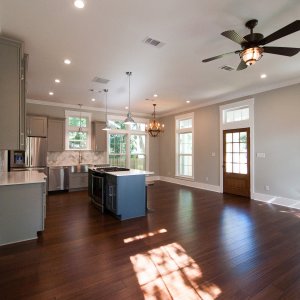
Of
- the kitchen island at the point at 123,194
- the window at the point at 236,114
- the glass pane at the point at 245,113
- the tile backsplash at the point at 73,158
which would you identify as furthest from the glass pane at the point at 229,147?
the tile backsplash at the point at 73,158

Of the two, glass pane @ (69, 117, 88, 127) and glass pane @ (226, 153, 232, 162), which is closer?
glass pane @ (226, 153, 232, 162)

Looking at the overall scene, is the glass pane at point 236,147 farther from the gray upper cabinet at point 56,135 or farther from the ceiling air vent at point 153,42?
the gray upper cabinet at point 56,135

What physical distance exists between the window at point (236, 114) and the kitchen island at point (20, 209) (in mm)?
5534

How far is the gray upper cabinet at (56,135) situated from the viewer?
6508mm

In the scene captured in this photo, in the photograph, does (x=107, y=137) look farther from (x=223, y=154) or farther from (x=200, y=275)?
(x=200, y=275)

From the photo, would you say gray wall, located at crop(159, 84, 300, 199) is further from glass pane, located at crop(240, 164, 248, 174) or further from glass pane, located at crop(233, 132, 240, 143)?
glass pane, located at crop(233, 132, 240, 143)

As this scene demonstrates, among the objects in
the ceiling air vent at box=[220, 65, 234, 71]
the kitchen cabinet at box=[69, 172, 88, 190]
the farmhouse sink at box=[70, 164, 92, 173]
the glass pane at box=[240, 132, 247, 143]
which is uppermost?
the ceiling air vent at box=[220, 65, 234, 71]

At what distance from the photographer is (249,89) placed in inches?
221

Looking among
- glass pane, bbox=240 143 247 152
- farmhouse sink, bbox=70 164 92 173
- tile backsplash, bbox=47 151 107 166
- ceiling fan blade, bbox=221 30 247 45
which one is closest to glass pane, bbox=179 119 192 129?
glass pane, bbox=240 143 247 152

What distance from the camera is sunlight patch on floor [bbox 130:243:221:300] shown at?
75.9 inches

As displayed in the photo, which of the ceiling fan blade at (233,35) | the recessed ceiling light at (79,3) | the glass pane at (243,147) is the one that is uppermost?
the recessed ceiling light at (79,3)

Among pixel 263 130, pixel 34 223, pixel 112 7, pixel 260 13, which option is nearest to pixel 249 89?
pixel 263 130

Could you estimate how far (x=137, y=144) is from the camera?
8883 mm

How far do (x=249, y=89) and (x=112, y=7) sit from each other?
457cm
